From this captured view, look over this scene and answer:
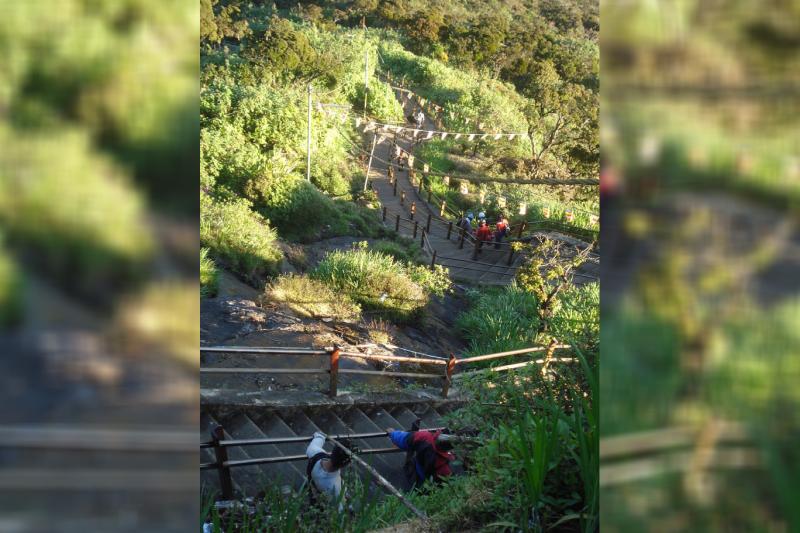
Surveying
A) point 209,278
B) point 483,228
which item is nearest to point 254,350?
point 209,278

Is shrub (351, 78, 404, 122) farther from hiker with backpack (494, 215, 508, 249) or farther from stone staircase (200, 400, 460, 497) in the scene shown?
stone staircase (200, 400, 460, 497)

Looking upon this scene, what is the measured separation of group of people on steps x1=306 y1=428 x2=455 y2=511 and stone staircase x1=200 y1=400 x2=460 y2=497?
108 mm

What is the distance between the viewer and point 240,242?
15.9 feet

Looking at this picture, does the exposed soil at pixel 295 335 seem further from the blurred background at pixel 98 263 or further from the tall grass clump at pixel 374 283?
A: the blurred background at pixel 98 263

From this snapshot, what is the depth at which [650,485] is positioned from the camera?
32 cm

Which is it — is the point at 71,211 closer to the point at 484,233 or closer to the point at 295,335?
the point at 295,335

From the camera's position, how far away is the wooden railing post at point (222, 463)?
1.80 meters

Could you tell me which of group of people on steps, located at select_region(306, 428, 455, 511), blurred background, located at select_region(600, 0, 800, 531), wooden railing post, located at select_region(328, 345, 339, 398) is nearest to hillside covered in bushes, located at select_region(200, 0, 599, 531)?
group of people on steps, located at select_region(306, 428, 455, 511)

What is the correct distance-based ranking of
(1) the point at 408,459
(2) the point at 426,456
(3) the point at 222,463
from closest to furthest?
(3) the point at 222,463 < (2) the point at 426,456 < (1) the point at 408,459

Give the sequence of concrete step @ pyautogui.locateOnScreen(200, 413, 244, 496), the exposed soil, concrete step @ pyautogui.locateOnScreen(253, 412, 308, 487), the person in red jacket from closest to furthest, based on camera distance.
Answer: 1. concrete step @ pyautogui.locateOnScreen(200, 413, 244, 496)
2. concrete step @ pyautogui.locateOnScreen(253, 412, 308, 487)
3. the exposed soil
4. the person in red jacket

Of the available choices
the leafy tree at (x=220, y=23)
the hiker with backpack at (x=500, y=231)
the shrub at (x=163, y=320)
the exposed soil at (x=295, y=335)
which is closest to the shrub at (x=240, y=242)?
the exposed soil at (x=295, y=335)

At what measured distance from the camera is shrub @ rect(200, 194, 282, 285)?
4727 mm

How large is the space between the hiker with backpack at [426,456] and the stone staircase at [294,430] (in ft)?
0.30

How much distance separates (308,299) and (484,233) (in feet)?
8.72
